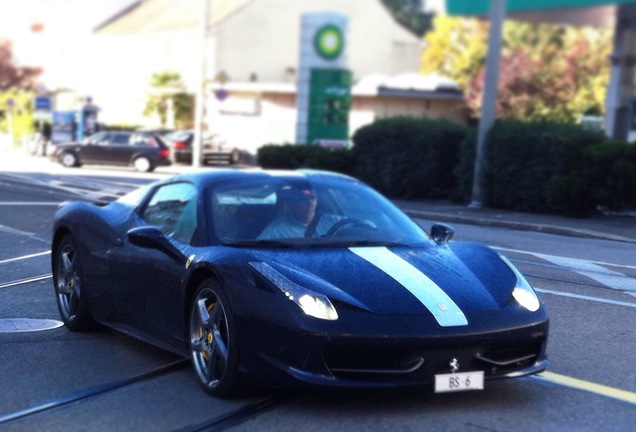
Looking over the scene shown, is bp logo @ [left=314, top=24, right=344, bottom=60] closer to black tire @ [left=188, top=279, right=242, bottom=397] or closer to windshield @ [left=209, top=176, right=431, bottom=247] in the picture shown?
windshield @ [left=209, top=176, right=431, bottom=247]

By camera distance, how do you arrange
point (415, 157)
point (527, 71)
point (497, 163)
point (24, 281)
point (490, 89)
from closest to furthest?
point (24, 281) → point (490, 89) → point (497, 163) → point (415, 157) → point (527, 71)

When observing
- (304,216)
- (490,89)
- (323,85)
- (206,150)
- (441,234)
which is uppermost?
(323,85)

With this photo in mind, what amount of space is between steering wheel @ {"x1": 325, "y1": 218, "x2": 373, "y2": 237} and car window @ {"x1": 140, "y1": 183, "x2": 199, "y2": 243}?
2.80 ft

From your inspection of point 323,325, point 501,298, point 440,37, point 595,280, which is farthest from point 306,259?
point 440,37

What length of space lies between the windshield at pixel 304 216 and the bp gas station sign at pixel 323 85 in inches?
1125

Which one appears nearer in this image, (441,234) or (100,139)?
(441,234)

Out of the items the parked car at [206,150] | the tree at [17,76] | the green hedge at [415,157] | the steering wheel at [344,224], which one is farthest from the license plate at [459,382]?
the tree at [17,76]

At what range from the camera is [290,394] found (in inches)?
240

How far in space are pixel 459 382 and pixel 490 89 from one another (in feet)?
54.6

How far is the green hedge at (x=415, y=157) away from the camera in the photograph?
2398cm

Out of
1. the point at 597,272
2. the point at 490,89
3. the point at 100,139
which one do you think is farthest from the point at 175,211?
the point at 100,139

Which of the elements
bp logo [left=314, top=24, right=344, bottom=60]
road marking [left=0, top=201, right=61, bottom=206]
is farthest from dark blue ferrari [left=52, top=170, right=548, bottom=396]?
bp logo [left=314, top=24, right=344, bottom=60]

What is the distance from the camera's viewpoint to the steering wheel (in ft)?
22.5

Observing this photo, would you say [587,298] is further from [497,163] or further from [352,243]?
[497,163]
